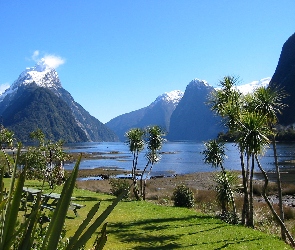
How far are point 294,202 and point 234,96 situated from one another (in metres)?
20.2

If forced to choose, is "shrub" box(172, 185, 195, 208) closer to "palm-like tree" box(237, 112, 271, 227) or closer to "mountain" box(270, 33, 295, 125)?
"palm-like tree" box(237, 112, 271, 227)

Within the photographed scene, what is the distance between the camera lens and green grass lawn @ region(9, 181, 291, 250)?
13203 mm

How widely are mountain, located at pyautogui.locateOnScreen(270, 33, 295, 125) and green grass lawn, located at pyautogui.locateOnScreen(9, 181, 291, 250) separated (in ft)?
440

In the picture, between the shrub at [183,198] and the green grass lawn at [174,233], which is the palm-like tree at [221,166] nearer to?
the green grass lawn at [174,233]

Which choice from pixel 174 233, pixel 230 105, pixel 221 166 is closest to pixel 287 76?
pixel 221 166

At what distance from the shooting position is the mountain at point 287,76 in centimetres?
15038

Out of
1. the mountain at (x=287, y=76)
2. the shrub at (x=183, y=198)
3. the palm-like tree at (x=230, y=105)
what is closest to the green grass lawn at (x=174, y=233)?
the palm-like tree at (x=230, y=105)

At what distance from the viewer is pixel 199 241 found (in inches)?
545

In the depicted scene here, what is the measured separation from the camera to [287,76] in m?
166

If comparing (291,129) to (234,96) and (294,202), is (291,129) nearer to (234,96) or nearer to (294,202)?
(294,202)

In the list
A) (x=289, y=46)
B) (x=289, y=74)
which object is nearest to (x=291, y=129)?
(x=289, y=74)

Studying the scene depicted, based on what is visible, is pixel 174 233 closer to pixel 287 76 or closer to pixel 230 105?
pixel 230 105

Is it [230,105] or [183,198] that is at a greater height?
[230,105]

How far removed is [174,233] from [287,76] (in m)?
166
